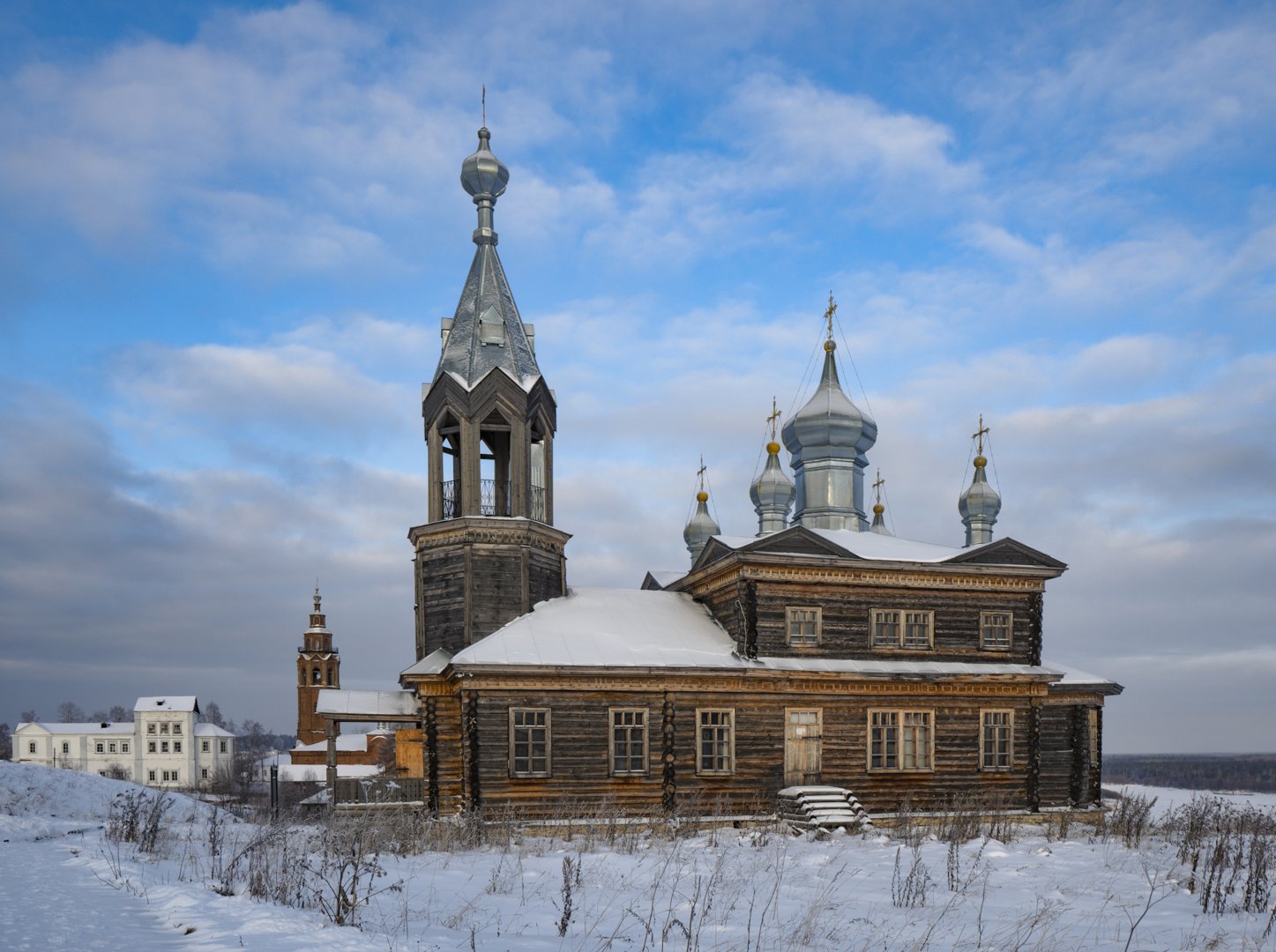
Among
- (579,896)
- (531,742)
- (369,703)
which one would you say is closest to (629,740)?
(531,742)

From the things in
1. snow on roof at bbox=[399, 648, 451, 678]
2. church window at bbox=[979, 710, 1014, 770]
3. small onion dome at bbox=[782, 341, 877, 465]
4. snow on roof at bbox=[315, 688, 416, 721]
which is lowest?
church window at bbox=[979, 710, 1014, 770]

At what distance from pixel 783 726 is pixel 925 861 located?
8907 millimetres

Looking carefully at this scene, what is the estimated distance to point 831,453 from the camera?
33969 millimetres

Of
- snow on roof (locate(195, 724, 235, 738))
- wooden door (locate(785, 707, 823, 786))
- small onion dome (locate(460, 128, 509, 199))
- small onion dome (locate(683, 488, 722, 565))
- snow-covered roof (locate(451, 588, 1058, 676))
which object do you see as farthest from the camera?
snow on roof (locate(195, 724, 235, 738))

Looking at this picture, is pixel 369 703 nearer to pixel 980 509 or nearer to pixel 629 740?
pixel 629 740

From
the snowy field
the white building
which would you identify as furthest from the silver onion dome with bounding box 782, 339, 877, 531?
the white building

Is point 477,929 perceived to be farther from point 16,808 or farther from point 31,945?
point 16,808

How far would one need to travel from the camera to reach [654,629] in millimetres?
25172

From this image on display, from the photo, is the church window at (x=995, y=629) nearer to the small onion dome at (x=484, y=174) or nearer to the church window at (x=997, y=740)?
the church window at (x=997, y=740)

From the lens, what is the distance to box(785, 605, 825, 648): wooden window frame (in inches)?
989

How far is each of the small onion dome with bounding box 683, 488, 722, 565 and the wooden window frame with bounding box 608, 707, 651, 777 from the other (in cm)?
1442

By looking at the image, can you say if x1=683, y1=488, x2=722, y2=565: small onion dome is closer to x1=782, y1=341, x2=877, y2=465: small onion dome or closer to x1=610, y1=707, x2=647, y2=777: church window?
x1=782, y1=341, x2=877, y2=465: small onion dome

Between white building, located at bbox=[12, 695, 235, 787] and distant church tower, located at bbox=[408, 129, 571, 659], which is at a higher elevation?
distant church tower, located at bbox=[408, 129, 571, 659]

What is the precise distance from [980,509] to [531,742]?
17257 millimetres
